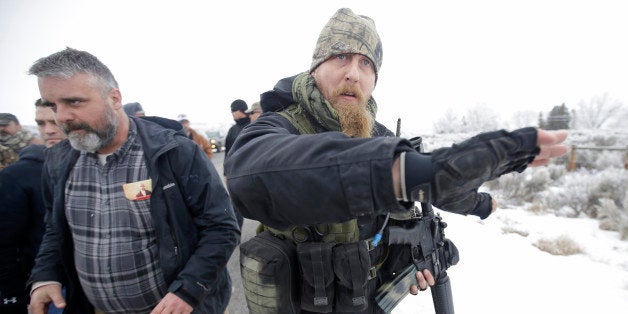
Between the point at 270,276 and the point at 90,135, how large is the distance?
4.37 feet

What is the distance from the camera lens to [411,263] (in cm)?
153

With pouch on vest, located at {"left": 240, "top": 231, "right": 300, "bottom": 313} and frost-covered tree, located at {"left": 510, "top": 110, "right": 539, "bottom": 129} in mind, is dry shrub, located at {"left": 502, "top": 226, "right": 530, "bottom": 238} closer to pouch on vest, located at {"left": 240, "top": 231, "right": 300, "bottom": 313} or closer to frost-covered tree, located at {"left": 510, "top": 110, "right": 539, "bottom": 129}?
pouch on vest, located at {"left": 240, "top": 231, "right": 300, "bottom": 313}

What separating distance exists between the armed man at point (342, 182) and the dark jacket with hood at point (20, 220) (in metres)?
1.77

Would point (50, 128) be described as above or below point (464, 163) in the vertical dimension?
above

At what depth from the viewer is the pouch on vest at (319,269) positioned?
1240 millimetres

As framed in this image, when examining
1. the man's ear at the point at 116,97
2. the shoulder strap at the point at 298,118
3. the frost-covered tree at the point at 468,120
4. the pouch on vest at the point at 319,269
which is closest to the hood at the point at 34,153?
the man's ear at the point at 116,97

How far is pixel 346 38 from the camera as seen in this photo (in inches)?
58.4

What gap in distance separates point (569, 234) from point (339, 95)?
519cm

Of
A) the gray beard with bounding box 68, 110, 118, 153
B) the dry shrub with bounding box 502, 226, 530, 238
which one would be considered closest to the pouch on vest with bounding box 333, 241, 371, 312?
the gray beard with bounding box 68, 110, 118, 153

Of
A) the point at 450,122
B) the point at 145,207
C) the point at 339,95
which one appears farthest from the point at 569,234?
the point at 450,122

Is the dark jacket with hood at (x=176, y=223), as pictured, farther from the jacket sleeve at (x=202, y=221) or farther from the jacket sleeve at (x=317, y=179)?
the jacket sleeve at (x=317, y=179)

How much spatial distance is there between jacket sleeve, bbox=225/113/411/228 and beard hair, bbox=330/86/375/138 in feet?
2.10

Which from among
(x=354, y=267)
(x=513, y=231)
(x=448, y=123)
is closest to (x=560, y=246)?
(x=513, y=231)

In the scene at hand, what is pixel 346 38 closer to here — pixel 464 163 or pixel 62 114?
pixel 464 163
